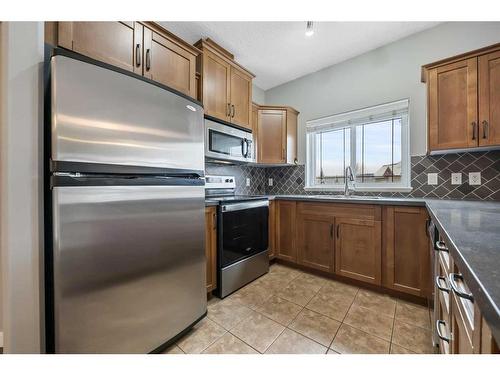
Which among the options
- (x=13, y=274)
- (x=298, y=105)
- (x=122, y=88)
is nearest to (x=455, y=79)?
(x=298, y=105)

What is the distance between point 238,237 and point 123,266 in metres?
1.10

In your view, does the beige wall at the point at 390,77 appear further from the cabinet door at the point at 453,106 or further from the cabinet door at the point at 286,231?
the cabinet door at the point at 286,231

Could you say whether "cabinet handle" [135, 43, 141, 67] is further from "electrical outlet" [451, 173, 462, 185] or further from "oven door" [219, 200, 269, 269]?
"electrical outlet" [451, 173, 462, 185]

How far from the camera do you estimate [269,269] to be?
248 cm

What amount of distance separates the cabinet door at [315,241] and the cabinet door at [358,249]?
82 mm

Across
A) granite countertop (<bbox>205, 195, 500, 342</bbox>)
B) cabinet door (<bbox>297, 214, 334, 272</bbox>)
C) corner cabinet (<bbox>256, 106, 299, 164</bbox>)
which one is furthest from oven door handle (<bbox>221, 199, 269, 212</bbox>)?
granite countertop (<bbox>205, 195, 500, 342</bbox>)

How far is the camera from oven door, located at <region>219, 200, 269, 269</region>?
1.86 meters

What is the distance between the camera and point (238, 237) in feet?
6.59

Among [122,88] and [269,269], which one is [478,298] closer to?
[122,88]

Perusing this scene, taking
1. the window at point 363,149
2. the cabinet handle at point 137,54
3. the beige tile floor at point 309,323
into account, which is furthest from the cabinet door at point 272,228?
the cabinet handle at point 137,54

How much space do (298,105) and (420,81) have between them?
140cm

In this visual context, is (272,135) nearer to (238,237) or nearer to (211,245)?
(238,237)

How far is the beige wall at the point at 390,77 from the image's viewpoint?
1.96 m

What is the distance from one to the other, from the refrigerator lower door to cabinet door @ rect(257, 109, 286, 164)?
163cm
